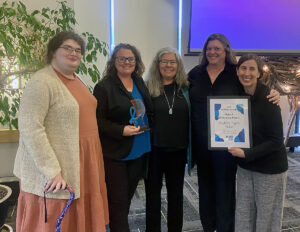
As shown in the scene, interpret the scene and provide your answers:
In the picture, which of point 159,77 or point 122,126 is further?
point 159,77

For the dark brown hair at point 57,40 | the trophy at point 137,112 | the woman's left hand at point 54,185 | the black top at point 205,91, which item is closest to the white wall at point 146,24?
the black top at point 205,91

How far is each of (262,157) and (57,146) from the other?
3.77 feet

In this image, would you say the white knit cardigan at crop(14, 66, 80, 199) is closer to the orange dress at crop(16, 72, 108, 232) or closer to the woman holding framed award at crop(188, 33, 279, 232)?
the orange dress at crop(16, 72, 108, 232)

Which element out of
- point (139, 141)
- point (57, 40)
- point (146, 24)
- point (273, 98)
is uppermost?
point (146, 24)

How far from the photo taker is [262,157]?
1.57 metres

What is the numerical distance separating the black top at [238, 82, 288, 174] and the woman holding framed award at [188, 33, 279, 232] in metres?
0.17

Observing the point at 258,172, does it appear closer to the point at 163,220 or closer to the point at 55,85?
the point at 163,220

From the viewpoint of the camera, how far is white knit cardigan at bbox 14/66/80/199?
1.20 m

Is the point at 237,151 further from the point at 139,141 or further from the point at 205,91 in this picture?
the point at 139,141

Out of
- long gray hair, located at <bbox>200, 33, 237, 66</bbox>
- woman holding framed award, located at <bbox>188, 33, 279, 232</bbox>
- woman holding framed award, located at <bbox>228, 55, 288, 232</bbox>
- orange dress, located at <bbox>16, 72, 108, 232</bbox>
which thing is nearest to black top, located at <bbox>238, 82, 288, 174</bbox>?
woman holding framed award, located at <bbox>228, 55, 288, 232</bbox>

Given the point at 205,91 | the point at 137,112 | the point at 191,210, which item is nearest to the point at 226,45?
the point at 205,91

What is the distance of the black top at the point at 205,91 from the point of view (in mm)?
1760

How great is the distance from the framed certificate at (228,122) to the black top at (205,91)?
0.35 feet

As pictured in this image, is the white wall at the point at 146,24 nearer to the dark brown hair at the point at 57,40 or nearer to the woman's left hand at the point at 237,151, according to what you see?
the dark brown hair at the point at 57,40
